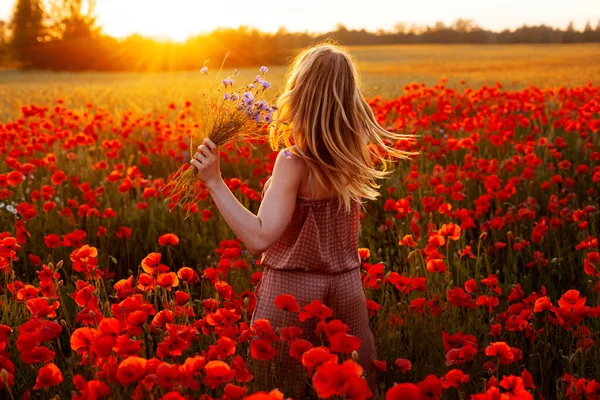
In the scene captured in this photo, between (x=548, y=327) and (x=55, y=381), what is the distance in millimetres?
1966

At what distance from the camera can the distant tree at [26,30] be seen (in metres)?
38.0

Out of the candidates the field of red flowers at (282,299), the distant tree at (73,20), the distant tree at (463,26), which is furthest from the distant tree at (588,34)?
the field of red flowers at (282,299)

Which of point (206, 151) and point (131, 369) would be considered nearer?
point (131, 369)

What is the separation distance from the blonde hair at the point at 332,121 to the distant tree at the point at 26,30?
38702 millimetres

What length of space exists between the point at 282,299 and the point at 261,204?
414 millimetres

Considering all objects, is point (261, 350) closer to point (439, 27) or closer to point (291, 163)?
point (291, 163)

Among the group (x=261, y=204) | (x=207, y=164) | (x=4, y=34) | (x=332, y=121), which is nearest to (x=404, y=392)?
(x=261, y=204)

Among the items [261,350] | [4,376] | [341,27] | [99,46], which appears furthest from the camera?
[341,27]

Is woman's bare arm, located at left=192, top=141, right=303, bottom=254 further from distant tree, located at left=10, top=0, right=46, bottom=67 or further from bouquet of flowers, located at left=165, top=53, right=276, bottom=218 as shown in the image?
distant tree, located at left=10, top=0, right=46, bottom=67

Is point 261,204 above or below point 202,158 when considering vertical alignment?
below

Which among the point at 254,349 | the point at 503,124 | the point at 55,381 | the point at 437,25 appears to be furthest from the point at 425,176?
the point at 437,25

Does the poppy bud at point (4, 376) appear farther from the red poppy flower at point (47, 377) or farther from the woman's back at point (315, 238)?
the woman's back at point (315, 238)

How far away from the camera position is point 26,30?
38812mm

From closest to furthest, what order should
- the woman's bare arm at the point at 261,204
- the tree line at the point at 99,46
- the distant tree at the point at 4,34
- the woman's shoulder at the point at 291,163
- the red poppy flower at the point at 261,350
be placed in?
the red poppy flower at the point at 261,350 < the woman's bare arm at the point at 261,204 < the woman's shoulder at the point at 291,163 < the tree line at the point at 99,46 < the distant tree at the point at 4,34
